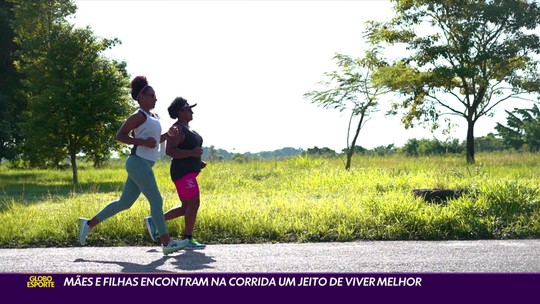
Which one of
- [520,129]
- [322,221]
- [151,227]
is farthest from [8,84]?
[520,129]

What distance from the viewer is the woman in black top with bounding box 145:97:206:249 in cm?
695

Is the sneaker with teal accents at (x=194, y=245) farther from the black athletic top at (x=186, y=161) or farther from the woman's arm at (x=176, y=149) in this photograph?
the woman's arm at (x=176, y=149)

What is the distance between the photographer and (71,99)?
23.0m

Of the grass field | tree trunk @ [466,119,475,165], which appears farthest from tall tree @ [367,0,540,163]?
the grass field

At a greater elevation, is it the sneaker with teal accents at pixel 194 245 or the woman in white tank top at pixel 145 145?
the woman in white tank top at pixel 145 145

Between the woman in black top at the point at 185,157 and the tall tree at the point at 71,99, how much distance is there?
16.9 m

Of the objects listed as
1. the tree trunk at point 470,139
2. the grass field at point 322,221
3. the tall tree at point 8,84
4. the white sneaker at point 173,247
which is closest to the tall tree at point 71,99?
the tall tree at point 8,84

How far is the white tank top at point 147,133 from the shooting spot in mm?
6438

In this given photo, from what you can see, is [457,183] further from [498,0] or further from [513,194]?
[498,0]

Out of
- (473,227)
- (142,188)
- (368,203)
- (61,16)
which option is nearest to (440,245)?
(473,227)
